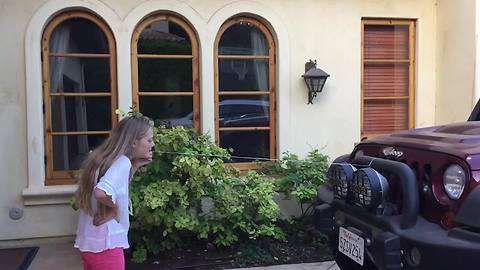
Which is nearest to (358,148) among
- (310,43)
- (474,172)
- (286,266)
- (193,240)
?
(474,172)

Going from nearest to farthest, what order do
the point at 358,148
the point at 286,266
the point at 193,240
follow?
the point at 358,148
the point at 286,266
the point at 193,240

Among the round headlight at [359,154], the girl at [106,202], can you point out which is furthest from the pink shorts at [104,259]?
the round headlight at [359,154]

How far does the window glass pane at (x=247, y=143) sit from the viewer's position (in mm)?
6480

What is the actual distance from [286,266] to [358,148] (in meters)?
1.67

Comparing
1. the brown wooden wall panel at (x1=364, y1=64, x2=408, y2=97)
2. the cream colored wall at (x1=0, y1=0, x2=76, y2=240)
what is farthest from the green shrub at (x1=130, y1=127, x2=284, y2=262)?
the brown wooden wall panel at (x1=364, y1=64, x2=408, y2=97)

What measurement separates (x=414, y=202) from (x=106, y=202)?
167cm

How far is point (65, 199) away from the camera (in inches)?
232

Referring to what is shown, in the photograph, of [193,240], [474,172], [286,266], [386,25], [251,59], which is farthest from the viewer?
[386,25]

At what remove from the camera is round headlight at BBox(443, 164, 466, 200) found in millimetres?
2891

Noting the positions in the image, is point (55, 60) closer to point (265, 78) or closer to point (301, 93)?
point (265, 78)

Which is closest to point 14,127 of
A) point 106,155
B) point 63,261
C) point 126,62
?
point 126,62

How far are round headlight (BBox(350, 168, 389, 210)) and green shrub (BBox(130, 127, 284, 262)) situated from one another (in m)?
2.03

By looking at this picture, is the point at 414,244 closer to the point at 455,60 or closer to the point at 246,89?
the point at 246,89

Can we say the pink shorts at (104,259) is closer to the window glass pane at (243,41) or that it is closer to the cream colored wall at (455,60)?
the window glass pane at (243,41)
